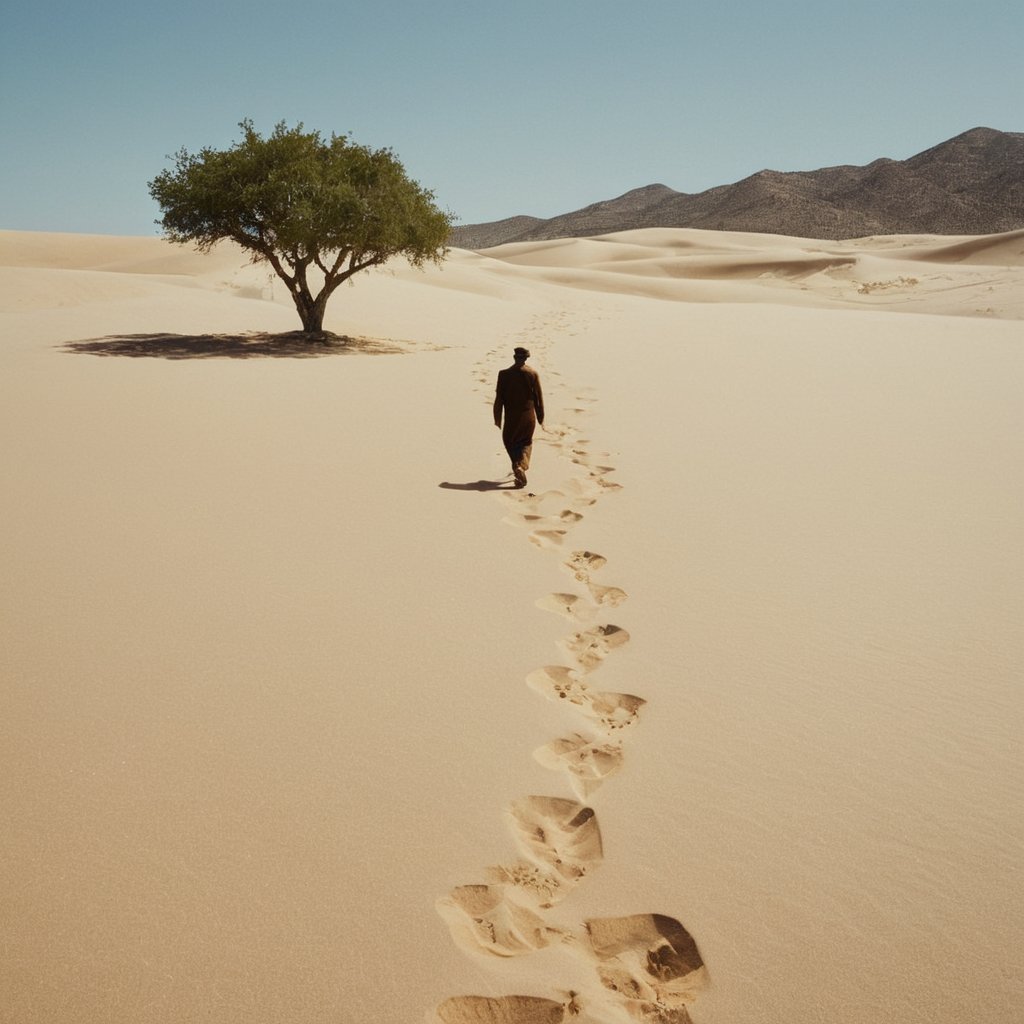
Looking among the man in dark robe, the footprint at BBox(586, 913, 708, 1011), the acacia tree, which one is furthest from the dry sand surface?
the acacia tree

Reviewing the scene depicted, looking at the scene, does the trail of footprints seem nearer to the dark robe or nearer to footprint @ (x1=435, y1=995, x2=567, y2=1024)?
footprint @ (x1=435, y1=995, x2=567, y2=1024)

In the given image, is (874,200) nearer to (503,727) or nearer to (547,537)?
(547,537)

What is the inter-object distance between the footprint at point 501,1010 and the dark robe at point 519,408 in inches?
197

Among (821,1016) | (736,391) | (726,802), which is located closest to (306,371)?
(736,391)

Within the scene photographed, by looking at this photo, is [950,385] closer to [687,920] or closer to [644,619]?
[644,619]

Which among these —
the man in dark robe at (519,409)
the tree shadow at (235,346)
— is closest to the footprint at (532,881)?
the man in dark robe at (519,409)

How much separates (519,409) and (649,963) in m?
5.06

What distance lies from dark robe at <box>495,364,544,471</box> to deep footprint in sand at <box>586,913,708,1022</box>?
15.7 feet

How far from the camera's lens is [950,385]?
37.3 ft

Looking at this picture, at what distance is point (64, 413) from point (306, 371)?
4277 mm

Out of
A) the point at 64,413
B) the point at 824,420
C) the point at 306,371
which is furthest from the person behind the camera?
the point at 306,371

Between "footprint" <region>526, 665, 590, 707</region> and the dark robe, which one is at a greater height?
the dark robe

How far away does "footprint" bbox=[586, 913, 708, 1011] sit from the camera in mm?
2086

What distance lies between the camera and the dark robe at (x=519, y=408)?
6.72 metres
